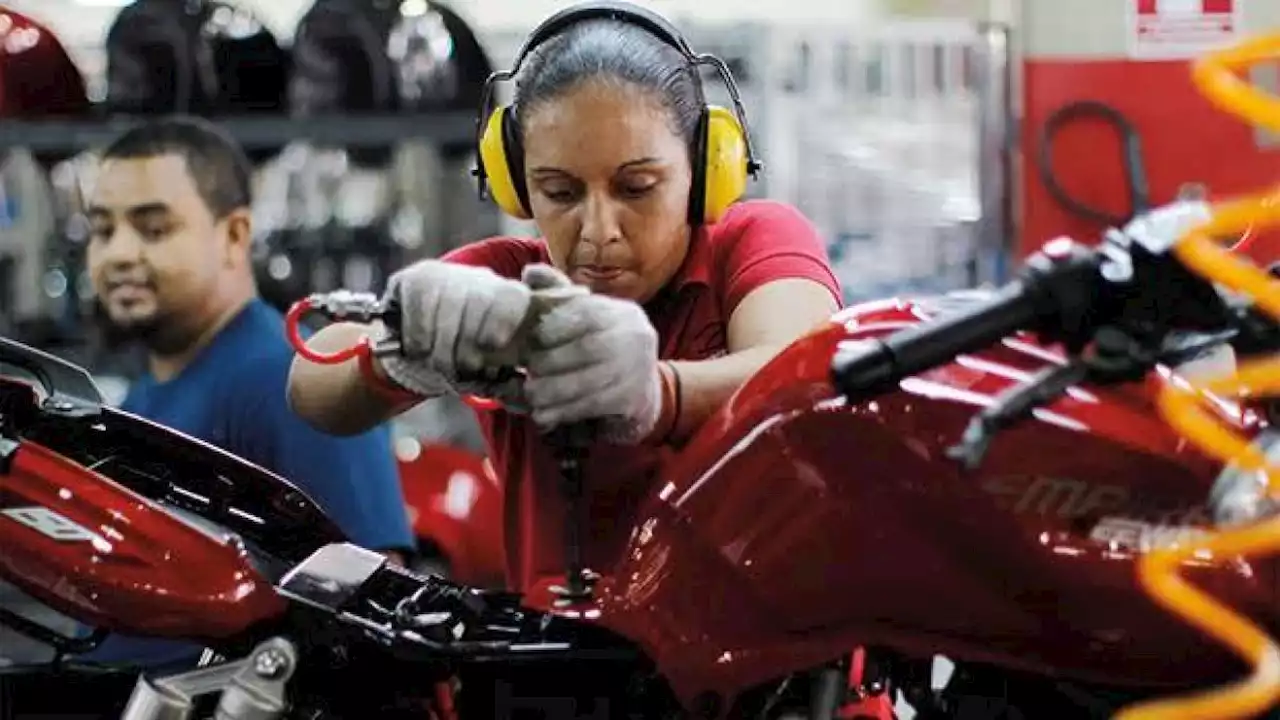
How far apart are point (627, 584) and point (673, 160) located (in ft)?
1.36

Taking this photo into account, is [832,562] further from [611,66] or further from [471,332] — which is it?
[611,66]

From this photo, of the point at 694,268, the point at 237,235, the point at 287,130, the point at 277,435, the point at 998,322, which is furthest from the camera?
the point at 287,130

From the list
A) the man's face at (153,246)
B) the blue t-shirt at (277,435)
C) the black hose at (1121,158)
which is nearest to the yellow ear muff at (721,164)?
the blue t-shirt at (277,435)

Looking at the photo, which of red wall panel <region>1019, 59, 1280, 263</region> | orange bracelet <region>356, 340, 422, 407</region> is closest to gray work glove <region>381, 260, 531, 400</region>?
orange bracelet <region>356, 340, 422, 407</region>

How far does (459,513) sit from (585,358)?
293 centimetres

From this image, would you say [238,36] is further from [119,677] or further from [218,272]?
[119,677]

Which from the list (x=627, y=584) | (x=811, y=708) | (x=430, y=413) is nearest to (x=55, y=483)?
(x=627, y=584)

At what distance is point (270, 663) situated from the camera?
4.07 feet

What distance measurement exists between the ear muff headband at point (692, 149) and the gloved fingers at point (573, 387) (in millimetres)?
421

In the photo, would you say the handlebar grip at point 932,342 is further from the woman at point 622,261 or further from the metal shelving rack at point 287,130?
the metal shelving rack at point 287,130

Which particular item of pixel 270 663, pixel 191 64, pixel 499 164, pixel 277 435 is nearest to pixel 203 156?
pixel 277 435

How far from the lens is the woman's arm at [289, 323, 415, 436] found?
4.95 feet

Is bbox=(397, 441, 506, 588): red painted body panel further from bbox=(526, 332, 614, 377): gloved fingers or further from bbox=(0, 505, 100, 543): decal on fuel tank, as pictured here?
bbox=(526, 332, 614, 377): gloved fingers

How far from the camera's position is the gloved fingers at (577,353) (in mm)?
1163
